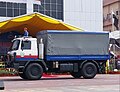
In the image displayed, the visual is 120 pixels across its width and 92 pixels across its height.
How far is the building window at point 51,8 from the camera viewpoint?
61912mm

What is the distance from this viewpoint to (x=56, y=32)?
28531 mm

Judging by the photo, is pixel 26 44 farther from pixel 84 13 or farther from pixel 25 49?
pixel 84 13

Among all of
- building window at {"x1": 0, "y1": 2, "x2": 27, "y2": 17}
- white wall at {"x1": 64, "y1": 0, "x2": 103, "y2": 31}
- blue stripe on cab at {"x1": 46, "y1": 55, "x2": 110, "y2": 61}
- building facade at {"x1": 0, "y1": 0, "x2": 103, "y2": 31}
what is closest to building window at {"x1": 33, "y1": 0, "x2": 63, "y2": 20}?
building facade at {"x1": 0, "y1": 0, "x2": 103, "y2": 31}

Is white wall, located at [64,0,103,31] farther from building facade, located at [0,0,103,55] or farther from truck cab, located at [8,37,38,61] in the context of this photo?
truck cab, located at [8,37,38,61]

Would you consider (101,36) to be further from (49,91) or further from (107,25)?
(107,25)

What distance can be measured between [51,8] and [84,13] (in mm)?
6119

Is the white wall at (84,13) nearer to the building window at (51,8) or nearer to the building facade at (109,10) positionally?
the building window at (51,8)

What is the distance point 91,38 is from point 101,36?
33.4 inches

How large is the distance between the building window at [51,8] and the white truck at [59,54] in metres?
32.8

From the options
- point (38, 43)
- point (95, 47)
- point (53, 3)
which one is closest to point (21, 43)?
point (38, 43)

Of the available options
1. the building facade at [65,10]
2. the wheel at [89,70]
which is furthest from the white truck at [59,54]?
the building facade at [65,10]

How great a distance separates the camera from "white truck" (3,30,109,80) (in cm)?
2738

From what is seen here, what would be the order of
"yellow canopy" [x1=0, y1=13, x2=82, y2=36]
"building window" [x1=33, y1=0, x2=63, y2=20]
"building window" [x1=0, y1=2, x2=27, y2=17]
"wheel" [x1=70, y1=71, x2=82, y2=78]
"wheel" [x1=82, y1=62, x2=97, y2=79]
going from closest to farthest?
"wheel" [x1=82, y1=62, x2=97, y2=79]
"wheel" [x1=70, y1=71, x2=82, y2=78]
"yellow canopy" [x1=0, y1=13, x2=82, y2=36]
"building window" [x1=0, y1=2, x2=27, y2=17]
"building window" [x1=33, y1=0, x2=63, y2=20]

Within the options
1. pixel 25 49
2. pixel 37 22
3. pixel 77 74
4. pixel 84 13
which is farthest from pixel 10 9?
pixel 25 49
